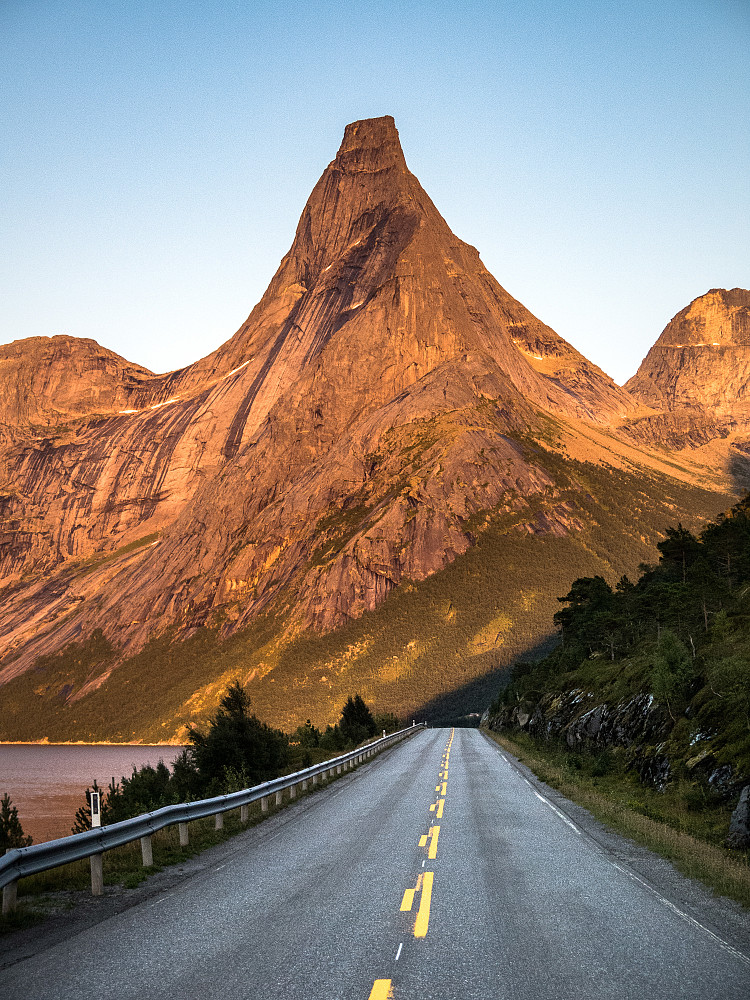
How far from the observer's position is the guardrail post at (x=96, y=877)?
37.2 feet

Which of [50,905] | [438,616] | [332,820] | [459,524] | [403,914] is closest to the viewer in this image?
[403,914]

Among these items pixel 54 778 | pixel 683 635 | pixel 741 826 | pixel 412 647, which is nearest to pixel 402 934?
pixel 741 826

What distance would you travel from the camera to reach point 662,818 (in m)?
18.3

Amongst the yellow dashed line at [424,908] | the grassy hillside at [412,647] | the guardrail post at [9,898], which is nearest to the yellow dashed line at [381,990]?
the yellow dashed line at [424,908]

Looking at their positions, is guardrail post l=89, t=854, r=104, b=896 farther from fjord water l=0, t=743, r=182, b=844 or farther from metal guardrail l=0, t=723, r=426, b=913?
fjord water l=0, t=743, r=182, b=844

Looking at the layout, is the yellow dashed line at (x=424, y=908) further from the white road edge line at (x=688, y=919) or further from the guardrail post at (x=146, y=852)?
the guardrail post at (x=146, y=852)

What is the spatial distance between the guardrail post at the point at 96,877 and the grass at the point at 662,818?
28.1 feet

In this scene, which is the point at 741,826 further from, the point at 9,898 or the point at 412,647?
the point at 412,647

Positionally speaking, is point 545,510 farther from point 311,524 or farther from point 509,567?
point 311,524

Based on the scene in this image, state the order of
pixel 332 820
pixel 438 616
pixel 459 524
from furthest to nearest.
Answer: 1. pixel 459 524
2. pixel 438 616
3. pixel 332 820

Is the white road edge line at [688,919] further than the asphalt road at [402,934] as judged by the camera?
Yes

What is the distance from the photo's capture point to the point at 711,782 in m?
19.0

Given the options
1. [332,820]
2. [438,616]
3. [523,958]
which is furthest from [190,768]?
[438,616]

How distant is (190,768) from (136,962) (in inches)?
987
